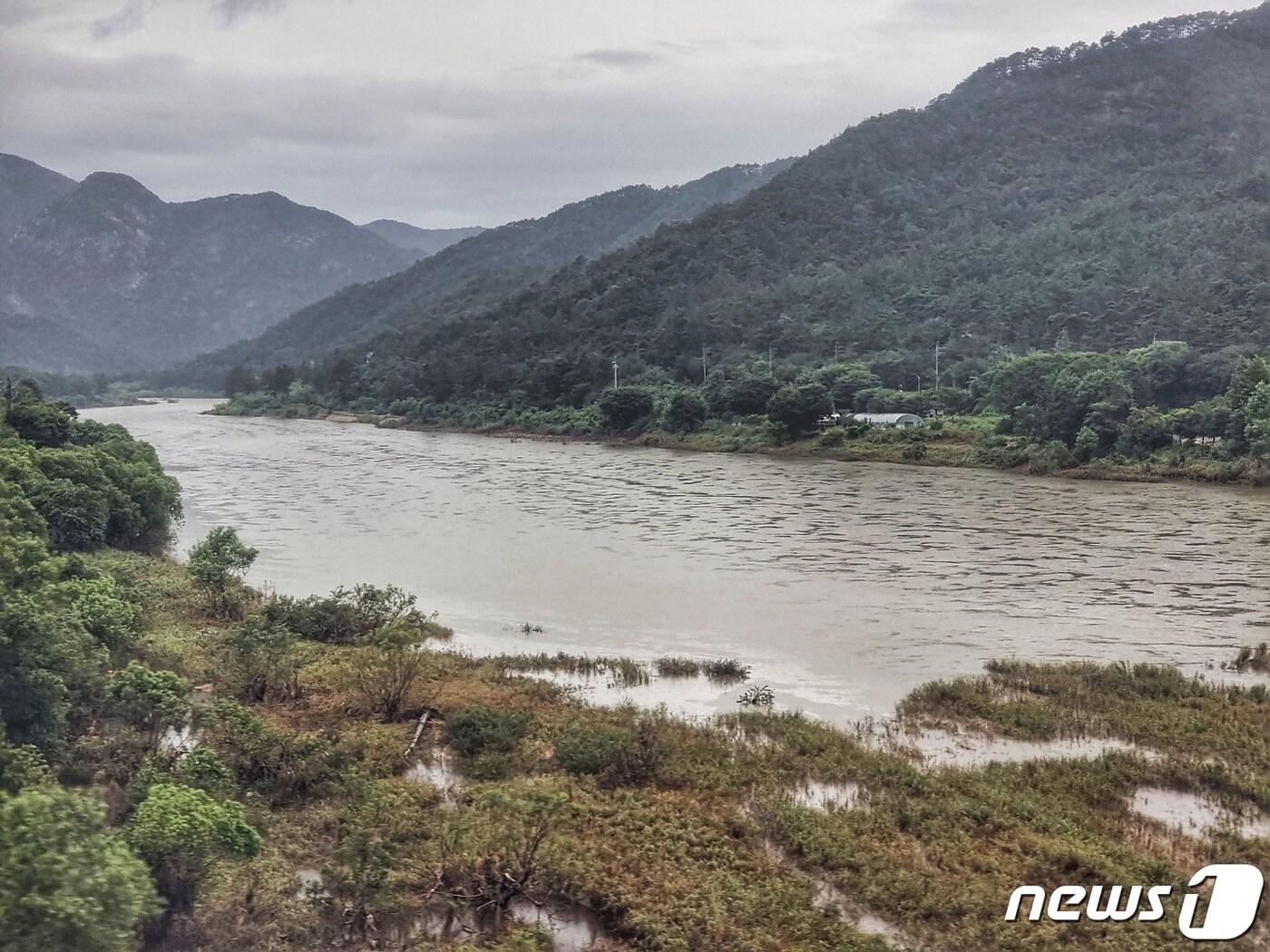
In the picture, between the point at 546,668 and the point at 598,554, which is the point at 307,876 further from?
the point at 598,554

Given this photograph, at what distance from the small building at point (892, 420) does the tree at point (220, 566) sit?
37.7 meters

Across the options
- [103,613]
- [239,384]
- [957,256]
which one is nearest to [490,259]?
[239,384]

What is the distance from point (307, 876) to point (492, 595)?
13203 millimetres

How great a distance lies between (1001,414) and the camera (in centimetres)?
5447

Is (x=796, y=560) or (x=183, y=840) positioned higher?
(x=183, y=840)

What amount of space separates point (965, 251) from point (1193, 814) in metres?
86.1

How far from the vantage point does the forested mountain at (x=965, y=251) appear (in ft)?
242

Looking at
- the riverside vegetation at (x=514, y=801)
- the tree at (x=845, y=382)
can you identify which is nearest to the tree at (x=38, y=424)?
the riverside vegetation at (x=514, y=801)

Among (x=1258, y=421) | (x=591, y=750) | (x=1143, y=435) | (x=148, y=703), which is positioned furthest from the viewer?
(x=1143, y=435)

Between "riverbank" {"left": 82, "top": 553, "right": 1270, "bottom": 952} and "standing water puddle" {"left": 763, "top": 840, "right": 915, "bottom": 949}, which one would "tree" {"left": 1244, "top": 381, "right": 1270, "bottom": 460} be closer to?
"riverbank" {"left": 82, "top": 553, "right": 1270, "bottom": 952}

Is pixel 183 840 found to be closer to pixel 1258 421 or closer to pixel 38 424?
pixel 38 424

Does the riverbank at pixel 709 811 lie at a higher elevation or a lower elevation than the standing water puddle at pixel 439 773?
higher

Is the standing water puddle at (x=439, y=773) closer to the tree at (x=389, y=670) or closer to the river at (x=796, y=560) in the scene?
the tree at (x=389, y=670)

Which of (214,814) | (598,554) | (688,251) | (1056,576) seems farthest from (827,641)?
(688,251)
